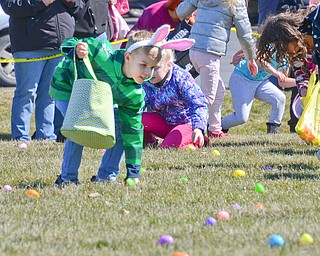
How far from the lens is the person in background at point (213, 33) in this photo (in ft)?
28.5

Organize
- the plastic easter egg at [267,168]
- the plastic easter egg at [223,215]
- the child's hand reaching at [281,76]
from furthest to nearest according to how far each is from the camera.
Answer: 1. the child's hand reaching at [281,76]
2. the plastic easter egg at [267,168]
3. the plastic easter egg at [223,215]

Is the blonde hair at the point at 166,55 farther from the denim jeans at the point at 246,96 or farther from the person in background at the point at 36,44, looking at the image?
the denim jeans at the point at 246,96

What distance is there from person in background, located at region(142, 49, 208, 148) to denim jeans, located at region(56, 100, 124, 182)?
1681 mm

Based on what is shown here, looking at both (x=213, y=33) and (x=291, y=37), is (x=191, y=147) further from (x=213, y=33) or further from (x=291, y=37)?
(x=291, y=37)

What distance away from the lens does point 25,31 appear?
8.51m

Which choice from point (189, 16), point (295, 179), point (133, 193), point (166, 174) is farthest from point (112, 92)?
point (189, 16)

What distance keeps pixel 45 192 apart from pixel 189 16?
168 inches

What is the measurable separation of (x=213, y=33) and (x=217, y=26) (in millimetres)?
84

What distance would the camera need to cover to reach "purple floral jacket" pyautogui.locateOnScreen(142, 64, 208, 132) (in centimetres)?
788

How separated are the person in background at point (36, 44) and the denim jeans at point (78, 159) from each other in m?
2.84

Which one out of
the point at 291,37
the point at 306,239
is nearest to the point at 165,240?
the point at 306,239

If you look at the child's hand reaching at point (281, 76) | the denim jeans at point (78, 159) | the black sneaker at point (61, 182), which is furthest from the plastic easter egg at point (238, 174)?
the child's hand reaching at point (281, 76)

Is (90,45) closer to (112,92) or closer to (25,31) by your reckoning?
(112,92)

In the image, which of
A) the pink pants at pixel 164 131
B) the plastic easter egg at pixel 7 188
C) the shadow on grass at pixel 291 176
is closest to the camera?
the plastic easter egg at pixel 7 188
